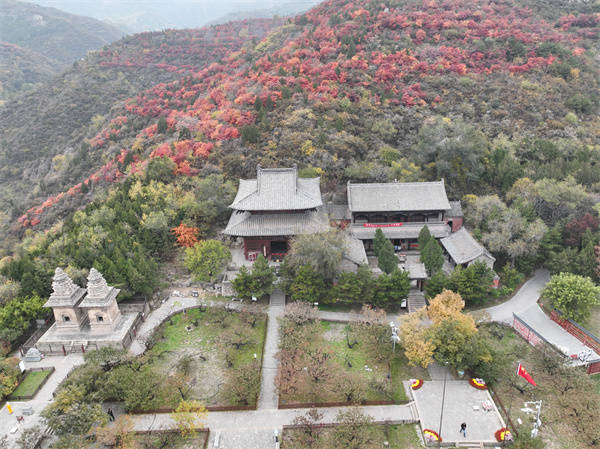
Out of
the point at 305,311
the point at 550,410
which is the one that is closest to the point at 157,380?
the point at 305,311

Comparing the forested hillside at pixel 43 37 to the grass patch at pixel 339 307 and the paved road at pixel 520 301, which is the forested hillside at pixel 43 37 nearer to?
the grass patch at pixel 339 307

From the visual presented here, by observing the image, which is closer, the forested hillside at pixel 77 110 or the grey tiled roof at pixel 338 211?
the grey tiled roof at pixel 338 211

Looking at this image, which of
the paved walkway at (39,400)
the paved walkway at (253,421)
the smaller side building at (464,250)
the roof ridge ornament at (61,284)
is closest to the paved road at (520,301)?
the smaller side building at (464,250)

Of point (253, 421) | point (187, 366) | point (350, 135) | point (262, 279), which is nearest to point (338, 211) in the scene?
point (262, 279)

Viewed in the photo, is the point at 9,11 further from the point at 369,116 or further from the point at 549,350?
the point at 549,350

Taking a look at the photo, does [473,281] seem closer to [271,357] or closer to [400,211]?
[400,211]

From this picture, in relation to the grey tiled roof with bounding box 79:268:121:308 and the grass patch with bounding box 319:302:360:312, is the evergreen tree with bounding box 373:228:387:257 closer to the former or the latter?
the grass patch with bounding box 319:302:360:312
